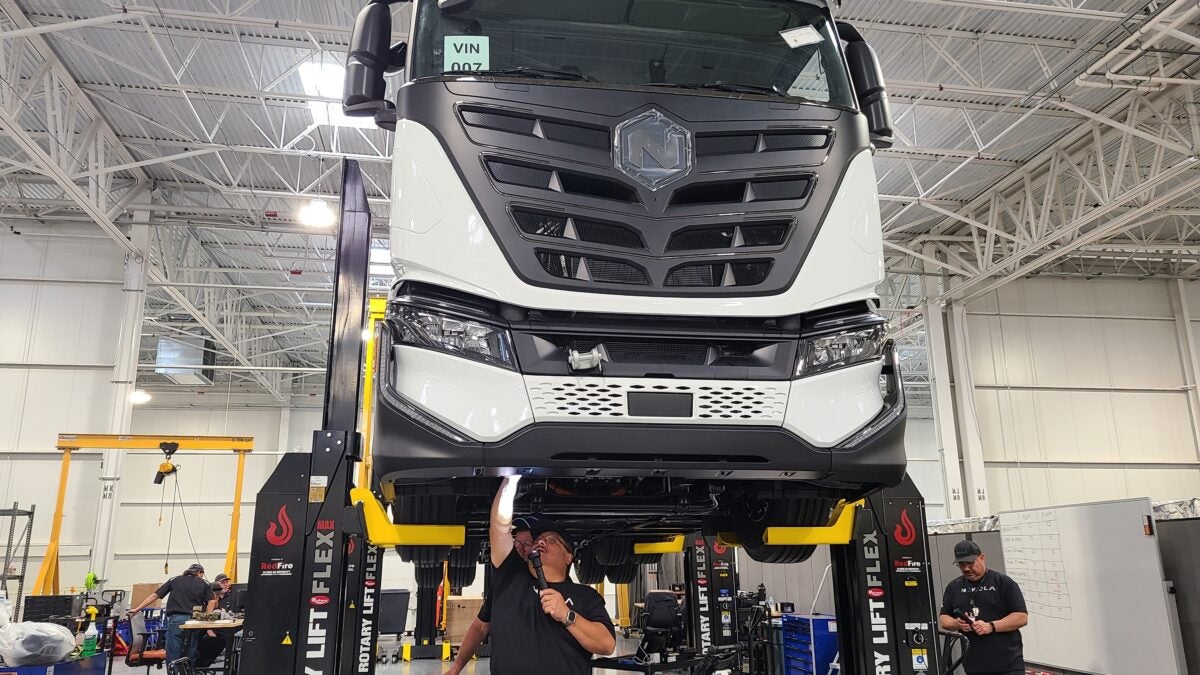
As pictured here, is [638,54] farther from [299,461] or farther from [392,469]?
[299,461]

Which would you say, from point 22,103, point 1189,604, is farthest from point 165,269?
point 1189,604

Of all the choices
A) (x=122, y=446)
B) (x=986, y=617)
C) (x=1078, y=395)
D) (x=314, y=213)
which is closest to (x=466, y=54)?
(x=986, y=617)

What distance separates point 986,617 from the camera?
17.8 feet

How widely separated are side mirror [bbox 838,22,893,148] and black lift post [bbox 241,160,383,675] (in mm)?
2645

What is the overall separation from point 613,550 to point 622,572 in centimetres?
123

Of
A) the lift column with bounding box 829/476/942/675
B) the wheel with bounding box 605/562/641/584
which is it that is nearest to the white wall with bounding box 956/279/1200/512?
the wheel with bounding box 605/562/641/584

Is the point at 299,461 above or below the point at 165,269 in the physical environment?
below

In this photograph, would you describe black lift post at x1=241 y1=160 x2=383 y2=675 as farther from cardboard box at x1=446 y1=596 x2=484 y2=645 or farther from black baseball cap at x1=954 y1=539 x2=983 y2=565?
cardboard box at x1=446 y1=596 x2=484 y2=645

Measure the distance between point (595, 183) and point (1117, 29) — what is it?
11839 mm

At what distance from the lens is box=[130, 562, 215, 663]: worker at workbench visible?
10734mm

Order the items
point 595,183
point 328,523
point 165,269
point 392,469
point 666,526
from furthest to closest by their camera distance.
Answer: point 165,269, point 666,526, point 328,523, point 595,183, point 392,469

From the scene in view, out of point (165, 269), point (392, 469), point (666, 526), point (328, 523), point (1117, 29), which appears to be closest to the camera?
A: point (392, 469)

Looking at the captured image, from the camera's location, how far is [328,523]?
370cm

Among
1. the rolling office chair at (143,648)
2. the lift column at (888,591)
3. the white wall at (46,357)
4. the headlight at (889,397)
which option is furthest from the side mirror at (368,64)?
the white wall at (46,357)
